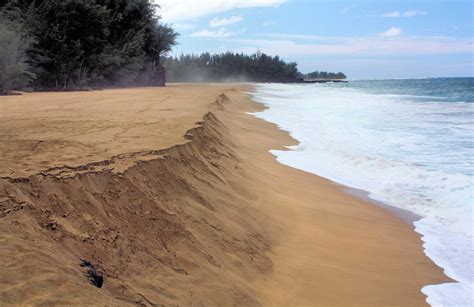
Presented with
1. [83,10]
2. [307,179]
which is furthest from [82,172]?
[83,10]

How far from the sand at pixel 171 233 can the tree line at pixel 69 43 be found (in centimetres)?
1819

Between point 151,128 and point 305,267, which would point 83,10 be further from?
point 305,267

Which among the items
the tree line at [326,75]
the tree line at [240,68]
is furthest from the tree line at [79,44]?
the tree line at [326,75]

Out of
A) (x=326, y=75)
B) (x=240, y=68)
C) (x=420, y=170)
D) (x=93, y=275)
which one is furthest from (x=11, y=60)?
(x=326, y=75)

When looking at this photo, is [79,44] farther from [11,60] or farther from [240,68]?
[240,68]

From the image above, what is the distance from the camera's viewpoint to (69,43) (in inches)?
1214

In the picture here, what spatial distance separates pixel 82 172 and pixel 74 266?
1.52m

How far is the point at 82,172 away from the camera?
435cm

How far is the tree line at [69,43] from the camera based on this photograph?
79.3ft

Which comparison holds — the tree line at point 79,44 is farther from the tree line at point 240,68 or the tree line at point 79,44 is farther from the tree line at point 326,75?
the tree line at point 326,75

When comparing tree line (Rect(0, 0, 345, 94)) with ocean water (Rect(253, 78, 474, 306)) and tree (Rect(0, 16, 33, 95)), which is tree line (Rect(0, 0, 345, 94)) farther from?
ocean water (Rect(253, 78, 474, 306))

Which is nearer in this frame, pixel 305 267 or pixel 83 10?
pixel 305 267

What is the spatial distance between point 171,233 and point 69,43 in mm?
29515

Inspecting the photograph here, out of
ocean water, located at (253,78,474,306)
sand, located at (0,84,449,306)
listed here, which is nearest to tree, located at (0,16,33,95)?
ocean water, located at (253,78,474,306)
